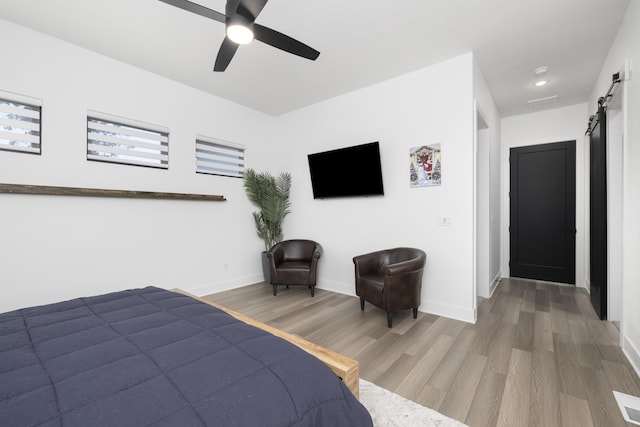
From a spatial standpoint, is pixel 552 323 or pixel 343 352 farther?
pixel 552 323

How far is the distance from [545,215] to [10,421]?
646cm

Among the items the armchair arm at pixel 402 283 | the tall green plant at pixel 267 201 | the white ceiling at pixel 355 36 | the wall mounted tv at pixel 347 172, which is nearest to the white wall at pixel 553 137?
the white ceiling at pixel 355 36

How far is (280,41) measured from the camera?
2.21m

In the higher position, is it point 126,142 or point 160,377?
point 126,142

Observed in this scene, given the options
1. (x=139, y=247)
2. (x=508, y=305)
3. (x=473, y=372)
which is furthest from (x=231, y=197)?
(x=508, y=305)

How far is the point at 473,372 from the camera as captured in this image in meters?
2.21

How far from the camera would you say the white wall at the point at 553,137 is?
4676 millimetres

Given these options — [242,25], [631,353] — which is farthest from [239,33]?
[631,353]

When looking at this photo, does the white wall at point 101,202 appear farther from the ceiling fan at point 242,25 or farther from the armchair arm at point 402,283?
the armchair arm at point 402,283

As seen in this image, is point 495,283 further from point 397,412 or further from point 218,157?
point 218,157

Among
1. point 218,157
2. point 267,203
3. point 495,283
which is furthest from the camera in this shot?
point 267,203

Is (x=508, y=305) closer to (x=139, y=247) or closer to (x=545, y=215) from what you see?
(x=545, y=215)

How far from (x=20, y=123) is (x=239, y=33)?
104 inches

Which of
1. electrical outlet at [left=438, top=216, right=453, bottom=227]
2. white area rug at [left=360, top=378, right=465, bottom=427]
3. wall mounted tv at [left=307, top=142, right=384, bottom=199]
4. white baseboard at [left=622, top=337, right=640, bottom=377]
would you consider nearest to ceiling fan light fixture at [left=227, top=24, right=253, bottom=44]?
wall mounted tv at [left=307, top=142, right=384, bottom=199]
